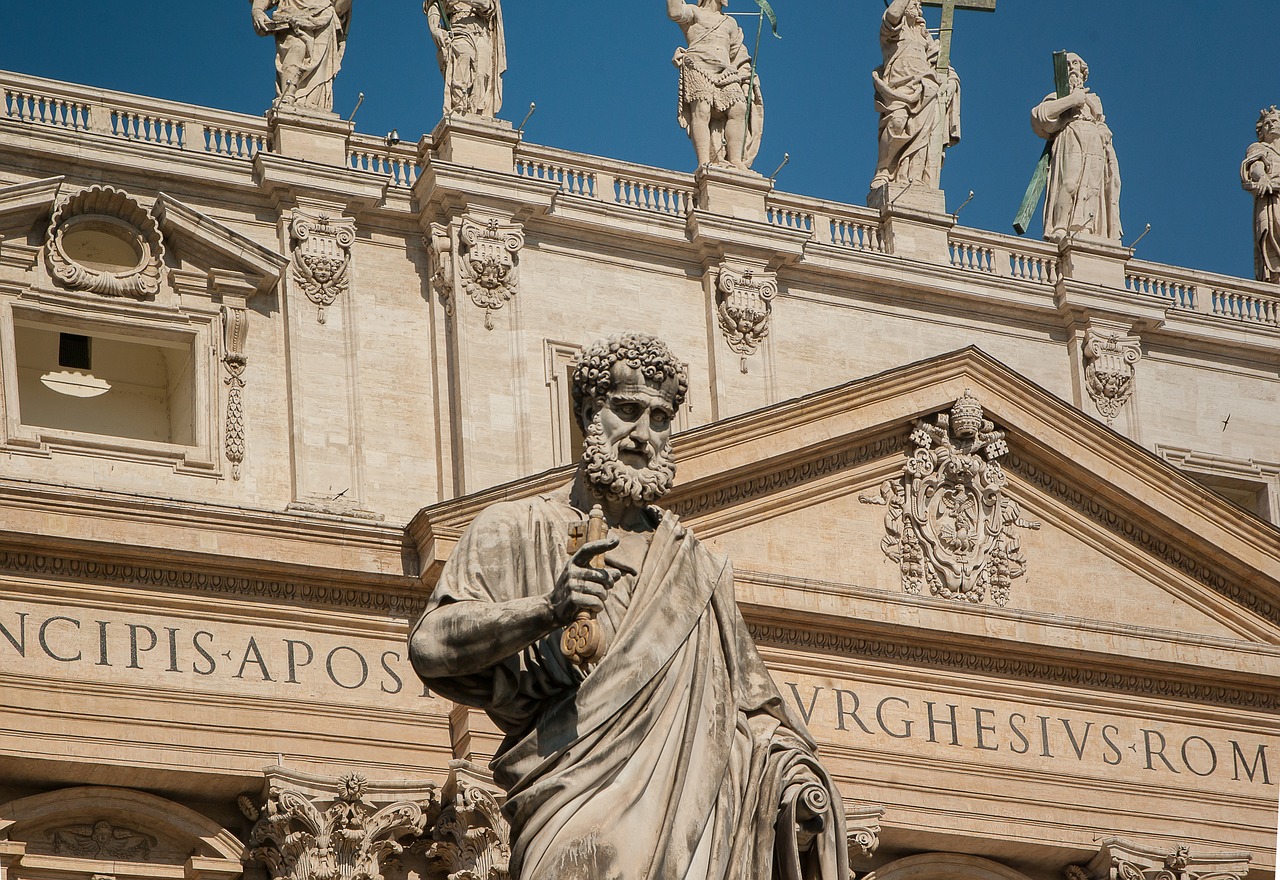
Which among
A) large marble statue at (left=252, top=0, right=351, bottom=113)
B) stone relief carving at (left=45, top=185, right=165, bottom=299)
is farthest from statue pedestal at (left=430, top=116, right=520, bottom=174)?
stone relief carving at (left=45, top=185, right=165, bottom=299)

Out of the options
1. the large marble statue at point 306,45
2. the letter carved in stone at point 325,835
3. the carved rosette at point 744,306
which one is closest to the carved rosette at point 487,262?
the large marble statue at point 306,45

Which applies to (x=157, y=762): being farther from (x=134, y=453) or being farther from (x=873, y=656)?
(x=873, y=656)

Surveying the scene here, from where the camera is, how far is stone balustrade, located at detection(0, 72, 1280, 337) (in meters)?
23.5

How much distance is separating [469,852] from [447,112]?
7.08 meters

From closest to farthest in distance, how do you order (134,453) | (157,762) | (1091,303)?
(157,762)
(134,453)
(1091,303)

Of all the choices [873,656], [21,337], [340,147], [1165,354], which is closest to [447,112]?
[340,147]

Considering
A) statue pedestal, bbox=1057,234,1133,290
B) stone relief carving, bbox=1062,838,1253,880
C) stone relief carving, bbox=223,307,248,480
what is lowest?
stone relief carving, bbox=1062,838,1253,880

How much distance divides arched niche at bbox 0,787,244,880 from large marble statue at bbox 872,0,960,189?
9.96m

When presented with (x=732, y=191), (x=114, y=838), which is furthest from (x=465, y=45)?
(x=114, y=838)

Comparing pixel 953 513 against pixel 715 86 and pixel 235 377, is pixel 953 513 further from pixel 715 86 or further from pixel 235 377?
pixel 235 377

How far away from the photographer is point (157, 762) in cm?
2052

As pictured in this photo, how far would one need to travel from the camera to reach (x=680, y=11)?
2575 cm

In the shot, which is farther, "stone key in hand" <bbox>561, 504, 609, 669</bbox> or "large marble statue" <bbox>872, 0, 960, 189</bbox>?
"large marble statue" <bbox>872, 0, 960, 189</bbox>

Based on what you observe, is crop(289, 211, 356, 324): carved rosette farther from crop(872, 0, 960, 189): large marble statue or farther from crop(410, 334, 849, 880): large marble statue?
crop(410, 334, 849, 880): large marble statue
